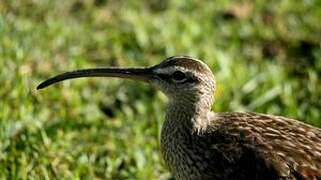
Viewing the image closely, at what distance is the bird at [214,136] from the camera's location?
489cm

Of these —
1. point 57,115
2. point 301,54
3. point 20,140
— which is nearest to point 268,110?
point 301,54

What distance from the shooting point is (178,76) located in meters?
5.30

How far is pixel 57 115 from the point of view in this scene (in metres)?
6.50

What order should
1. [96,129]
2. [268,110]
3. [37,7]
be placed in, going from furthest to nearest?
[37,7] → [268,110] → [96,129]

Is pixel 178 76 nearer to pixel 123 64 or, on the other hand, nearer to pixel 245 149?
pixel 245 149

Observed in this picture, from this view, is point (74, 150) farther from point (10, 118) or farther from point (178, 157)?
point (178, 157)

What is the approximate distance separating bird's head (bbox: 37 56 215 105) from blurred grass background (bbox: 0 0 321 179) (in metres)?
0.83

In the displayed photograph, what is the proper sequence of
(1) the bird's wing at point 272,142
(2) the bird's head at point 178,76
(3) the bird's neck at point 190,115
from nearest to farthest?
(1) the bird's wing at point 272,142
(2) the bird's head at point 178,76
(3) the bird's neck at point 190,115

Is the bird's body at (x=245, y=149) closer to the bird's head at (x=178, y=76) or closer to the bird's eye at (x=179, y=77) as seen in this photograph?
the bird's head at (x=178, y=76)

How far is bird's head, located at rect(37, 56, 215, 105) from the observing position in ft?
17.3

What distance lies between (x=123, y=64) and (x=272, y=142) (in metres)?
2.72

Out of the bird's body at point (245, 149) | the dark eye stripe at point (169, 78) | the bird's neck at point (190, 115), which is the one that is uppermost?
the dark eye stripe at point (169, 78)

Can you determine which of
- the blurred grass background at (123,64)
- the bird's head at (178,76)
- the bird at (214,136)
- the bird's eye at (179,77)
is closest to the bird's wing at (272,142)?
the bird at (214,136)

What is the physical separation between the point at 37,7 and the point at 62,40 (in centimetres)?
52
